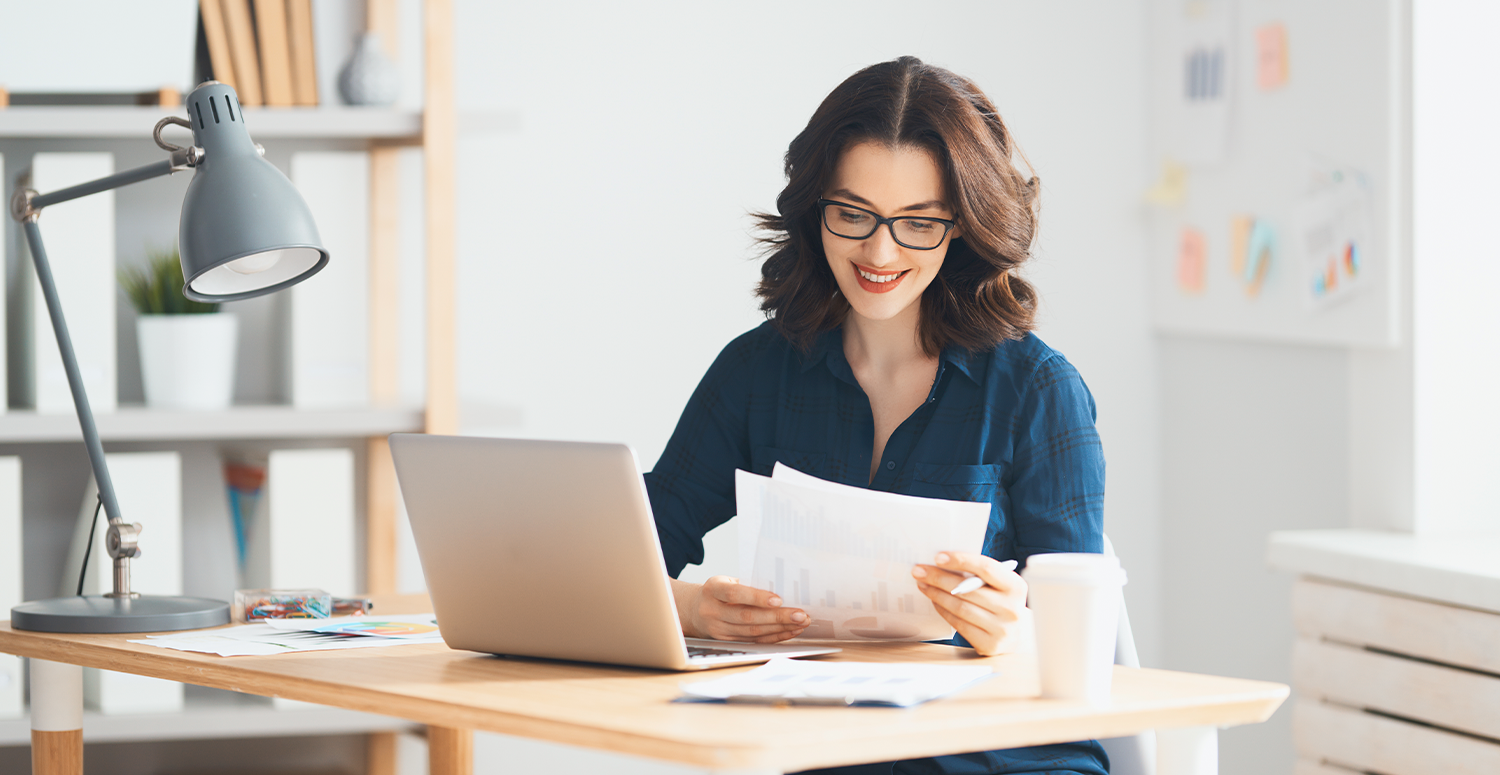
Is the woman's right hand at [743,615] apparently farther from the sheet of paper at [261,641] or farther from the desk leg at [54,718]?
the desk leg at [54,718]

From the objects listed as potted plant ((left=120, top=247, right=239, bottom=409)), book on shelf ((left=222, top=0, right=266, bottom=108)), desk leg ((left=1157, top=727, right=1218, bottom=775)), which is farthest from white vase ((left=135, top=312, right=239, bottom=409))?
desk leg ((left=1157, top=727, right=1218, bottom=775))

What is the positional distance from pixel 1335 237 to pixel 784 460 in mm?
1161

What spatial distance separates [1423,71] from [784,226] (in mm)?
1057

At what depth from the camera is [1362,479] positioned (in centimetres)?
223

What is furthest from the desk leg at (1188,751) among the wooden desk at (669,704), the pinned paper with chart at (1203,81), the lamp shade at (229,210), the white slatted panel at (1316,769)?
the pinned paper with chart at (1203,81)

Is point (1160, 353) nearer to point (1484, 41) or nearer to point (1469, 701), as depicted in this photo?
point (1484, 41)

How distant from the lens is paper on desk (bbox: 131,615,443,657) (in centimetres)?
124

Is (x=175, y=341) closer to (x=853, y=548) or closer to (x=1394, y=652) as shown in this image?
(x=853, y=548)

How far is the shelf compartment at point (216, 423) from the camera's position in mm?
2066

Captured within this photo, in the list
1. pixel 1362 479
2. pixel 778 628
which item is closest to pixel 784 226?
pixel 778 628

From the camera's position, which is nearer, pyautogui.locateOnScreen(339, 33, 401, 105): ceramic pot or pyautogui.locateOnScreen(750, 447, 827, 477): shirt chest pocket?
pyautogui.locateOnScreen(750, 447, 827, 477): shirt chest pocket

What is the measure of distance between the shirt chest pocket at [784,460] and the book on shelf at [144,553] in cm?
99

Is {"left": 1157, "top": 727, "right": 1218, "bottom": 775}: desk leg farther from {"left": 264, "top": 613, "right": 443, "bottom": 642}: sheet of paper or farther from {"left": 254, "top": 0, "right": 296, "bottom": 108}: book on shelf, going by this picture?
{"left": 254, "top": 0, "right": 296, "bottom": 108}: book on shelf

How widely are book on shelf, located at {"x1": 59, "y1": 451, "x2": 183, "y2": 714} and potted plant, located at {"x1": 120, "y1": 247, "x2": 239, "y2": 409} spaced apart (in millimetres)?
98
